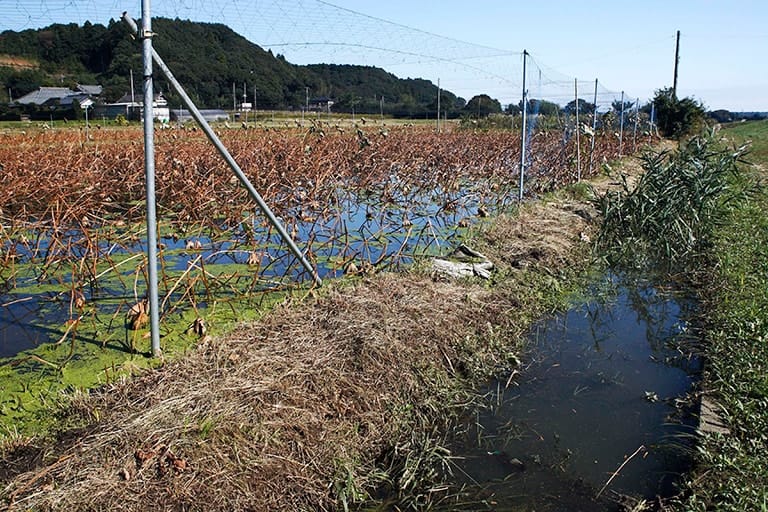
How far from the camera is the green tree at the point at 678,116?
26203 millimetres

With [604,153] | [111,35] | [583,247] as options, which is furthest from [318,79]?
[583,247]

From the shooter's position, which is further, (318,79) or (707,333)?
(318,79)

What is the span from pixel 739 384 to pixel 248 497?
2714 mm

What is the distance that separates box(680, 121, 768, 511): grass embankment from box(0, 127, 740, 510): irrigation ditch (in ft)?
0.72

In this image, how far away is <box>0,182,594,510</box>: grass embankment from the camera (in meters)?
2.44

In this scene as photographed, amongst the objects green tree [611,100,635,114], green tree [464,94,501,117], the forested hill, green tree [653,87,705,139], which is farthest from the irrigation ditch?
green tree [653,87,705,139]

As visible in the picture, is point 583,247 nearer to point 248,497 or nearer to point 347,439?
point 347,439

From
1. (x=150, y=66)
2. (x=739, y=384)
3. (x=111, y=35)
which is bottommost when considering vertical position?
(x=739, y=384)

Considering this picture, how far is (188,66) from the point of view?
33.7 feet

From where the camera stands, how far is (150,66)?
3.31 meters

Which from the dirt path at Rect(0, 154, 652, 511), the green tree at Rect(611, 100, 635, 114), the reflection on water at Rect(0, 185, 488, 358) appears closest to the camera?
the dirt path at Rect(0, 154, 652, 511)

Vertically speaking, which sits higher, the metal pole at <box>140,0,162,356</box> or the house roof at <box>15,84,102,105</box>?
the house roof at <box>15,84,102,105</box>

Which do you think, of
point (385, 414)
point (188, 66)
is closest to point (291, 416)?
point (385, 414)

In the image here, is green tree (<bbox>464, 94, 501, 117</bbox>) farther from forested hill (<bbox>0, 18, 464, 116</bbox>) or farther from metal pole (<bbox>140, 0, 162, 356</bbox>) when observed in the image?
metal pole (<bbox>140, 0, 162, 356</bbox>)
